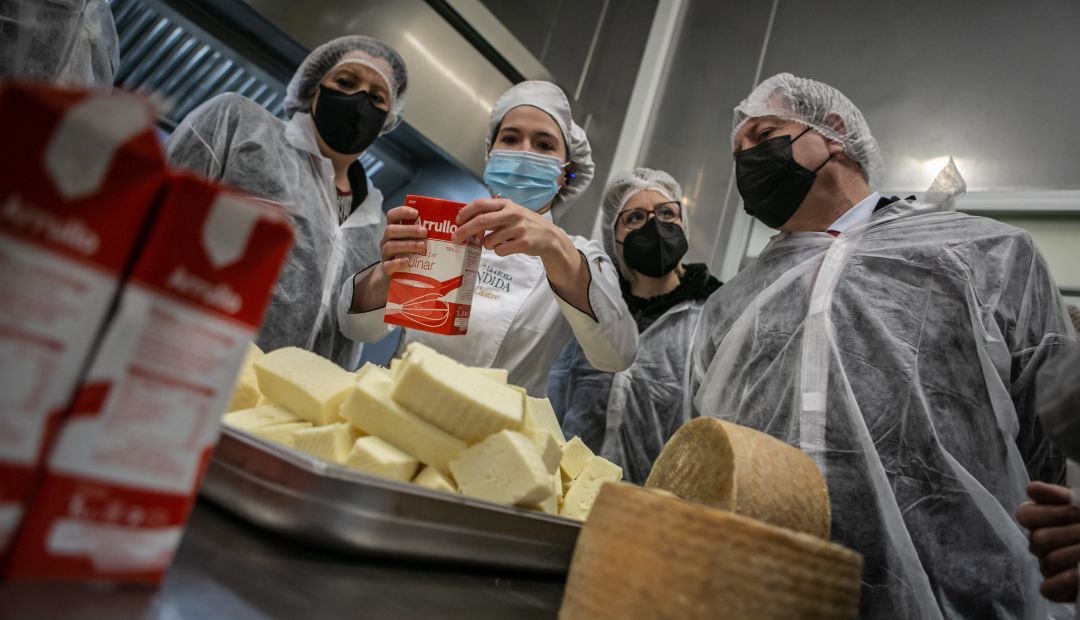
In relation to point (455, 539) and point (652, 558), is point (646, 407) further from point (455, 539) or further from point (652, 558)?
point (652, 558)

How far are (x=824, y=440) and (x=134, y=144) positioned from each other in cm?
130

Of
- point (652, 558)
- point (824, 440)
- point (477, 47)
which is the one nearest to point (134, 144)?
point (652, 558)

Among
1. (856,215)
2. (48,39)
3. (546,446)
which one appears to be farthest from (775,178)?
(48,39)

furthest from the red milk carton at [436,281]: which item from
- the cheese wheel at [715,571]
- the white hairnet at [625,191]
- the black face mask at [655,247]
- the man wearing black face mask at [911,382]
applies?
the white hairnet at [625,191]

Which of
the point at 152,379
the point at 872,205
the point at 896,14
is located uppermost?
the point at 896,14

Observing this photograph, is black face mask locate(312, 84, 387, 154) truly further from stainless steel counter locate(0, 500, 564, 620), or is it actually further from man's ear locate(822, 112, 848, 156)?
stainless steel counter locate(0, 500, 564, 620)

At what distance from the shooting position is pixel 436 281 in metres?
1.13

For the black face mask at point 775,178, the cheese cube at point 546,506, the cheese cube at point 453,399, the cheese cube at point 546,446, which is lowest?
the cheese cube at point 546,506

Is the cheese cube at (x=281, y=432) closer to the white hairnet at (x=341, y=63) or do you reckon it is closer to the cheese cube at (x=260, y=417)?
the cheese cube at (x=260, y=417)

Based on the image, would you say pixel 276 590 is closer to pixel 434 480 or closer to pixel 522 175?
pixel 434 480

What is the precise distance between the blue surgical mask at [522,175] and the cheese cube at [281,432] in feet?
3.41

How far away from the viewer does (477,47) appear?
2.73 metres

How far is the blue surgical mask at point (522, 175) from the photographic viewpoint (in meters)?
1.82

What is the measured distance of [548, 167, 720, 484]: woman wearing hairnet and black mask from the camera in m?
2.16
